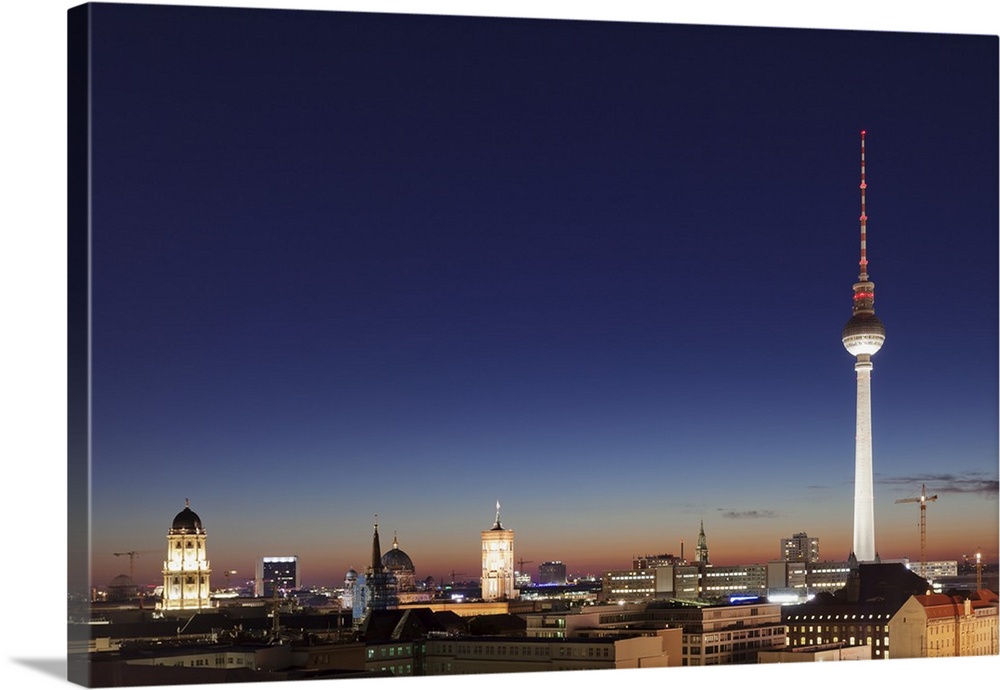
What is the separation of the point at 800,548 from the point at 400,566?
4.25 metres

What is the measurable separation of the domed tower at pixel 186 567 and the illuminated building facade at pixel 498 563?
281cm

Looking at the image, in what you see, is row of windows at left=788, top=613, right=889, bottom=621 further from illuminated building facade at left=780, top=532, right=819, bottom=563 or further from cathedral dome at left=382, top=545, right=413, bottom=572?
cathedral dome at left=382, top=545, right=413, bottom=572

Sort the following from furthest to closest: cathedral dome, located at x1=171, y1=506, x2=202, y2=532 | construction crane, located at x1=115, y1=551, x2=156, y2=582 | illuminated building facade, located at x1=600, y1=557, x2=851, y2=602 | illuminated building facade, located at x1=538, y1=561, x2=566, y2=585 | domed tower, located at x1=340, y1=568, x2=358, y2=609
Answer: illuminated building facade, located at x1=600, y1=557, x2=851, y2=602
illuminated building facade, located at x1=538, y1=561, x2=566, y2=585
domed tower, located at x1=340, y1=568, x2=358, y2=609
cathedral dome, located at x1=171, y1=506, x2=202, y2=532
construction crane, located at x1=115, y1=551, x2=156, y2=582

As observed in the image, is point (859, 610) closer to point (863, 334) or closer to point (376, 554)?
point (863, 334)

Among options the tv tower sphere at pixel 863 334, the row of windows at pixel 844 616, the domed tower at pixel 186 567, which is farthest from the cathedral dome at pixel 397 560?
the row of windows at pixel 844 616

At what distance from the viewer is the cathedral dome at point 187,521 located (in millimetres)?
16484

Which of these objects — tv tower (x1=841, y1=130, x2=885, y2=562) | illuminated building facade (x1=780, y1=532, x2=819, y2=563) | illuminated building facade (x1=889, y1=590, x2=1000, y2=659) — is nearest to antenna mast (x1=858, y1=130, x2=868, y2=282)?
tv tower (x1=841, y1=130, x2=885, y2=562)

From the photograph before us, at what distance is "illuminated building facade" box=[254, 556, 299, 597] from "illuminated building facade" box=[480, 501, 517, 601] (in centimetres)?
190

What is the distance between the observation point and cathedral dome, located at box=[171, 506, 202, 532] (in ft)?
54.1

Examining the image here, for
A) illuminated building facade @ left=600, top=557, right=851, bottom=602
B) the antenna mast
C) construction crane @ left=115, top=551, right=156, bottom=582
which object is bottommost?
illuminated building facade @ left=600, top=557, right=851, bottom=602

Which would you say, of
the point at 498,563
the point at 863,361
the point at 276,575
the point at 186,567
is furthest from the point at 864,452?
the point at 186,567

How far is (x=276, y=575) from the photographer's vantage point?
59.3ft

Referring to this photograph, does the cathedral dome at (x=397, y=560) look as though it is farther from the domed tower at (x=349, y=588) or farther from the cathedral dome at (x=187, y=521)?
the cathedral dome at (x=187, y=521)

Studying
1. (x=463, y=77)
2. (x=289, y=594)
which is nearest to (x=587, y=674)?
(x=289, y=594)
